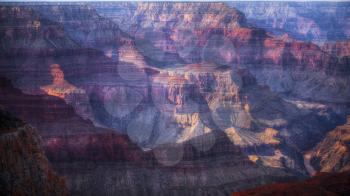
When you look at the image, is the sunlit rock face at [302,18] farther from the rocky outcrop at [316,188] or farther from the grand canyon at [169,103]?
the rocky outcrop at [316,188]

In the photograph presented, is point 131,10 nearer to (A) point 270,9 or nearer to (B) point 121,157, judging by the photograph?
(A) point 270,9

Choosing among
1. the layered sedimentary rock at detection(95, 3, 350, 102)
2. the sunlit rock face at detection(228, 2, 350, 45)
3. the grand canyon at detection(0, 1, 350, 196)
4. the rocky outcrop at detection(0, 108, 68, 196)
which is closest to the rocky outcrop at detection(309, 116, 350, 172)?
the grand canyon at detection(0, 1, 350, 196)

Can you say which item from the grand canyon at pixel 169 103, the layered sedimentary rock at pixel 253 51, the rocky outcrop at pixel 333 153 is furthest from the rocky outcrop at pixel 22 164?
the layered sedimentary rock at pixel 253 51

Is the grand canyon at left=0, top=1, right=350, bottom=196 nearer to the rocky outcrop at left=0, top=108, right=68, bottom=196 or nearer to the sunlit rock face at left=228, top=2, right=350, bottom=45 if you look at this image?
the rocky outcrop at left=0, top=108, right=68, bottom=196

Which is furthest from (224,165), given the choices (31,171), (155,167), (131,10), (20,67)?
(131,10)

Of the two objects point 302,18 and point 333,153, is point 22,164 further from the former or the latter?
point 302,18
